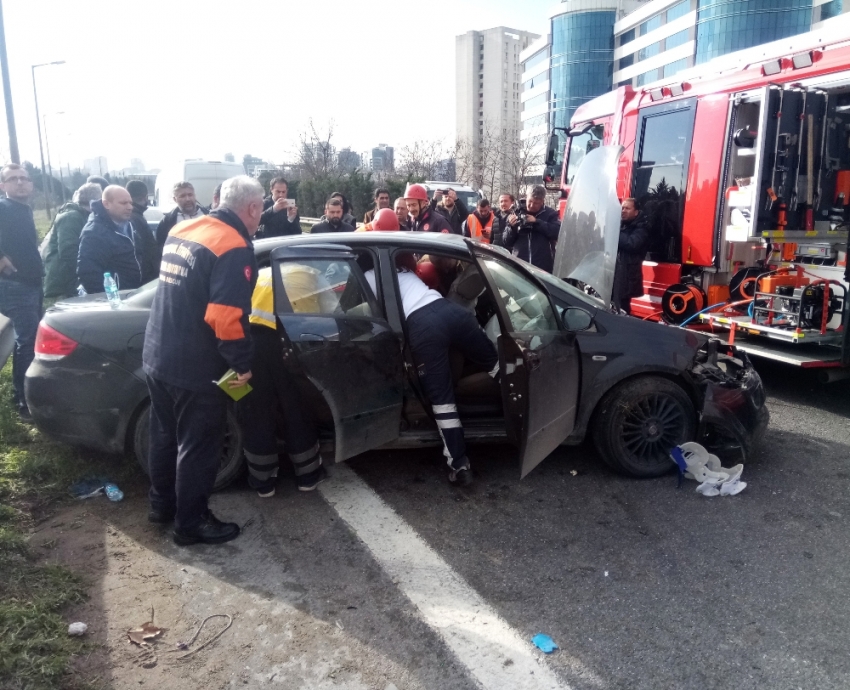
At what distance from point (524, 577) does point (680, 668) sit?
0.85m

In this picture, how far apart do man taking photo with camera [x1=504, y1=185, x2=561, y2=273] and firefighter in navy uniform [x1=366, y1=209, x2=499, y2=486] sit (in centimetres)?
401

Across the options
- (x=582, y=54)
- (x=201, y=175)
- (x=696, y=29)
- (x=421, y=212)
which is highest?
(x=582, y=54)

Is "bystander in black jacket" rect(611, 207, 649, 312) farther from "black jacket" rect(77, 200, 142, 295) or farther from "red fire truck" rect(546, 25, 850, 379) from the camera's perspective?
"black jacket" rect(77, 200, 142, 295)

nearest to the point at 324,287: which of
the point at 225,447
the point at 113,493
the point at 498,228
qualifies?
the point at 225,447

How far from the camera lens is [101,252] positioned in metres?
5.88

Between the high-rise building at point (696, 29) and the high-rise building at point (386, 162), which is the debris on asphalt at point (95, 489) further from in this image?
the high-rise building at point (696, 29)

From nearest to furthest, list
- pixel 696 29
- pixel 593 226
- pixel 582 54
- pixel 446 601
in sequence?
pixel 446 601
pixel 593 226
pixel 696 29
pixel 582 54

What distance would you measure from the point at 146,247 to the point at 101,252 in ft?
4.89

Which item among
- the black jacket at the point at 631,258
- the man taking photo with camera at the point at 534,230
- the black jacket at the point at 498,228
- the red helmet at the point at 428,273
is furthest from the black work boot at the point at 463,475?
the black jacket at the point at 498,228

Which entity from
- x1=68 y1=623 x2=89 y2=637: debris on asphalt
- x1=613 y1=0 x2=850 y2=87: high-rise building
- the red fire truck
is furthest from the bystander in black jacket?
x1=613 y1=0 x2=850 y2=87: high-rise building

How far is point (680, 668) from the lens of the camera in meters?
2.76

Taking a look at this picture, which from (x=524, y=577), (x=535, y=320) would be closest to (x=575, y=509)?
(x=524, y=577)

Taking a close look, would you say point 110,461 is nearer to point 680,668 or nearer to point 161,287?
point 161,287

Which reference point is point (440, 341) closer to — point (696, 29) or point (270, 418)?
point (270, 418)
